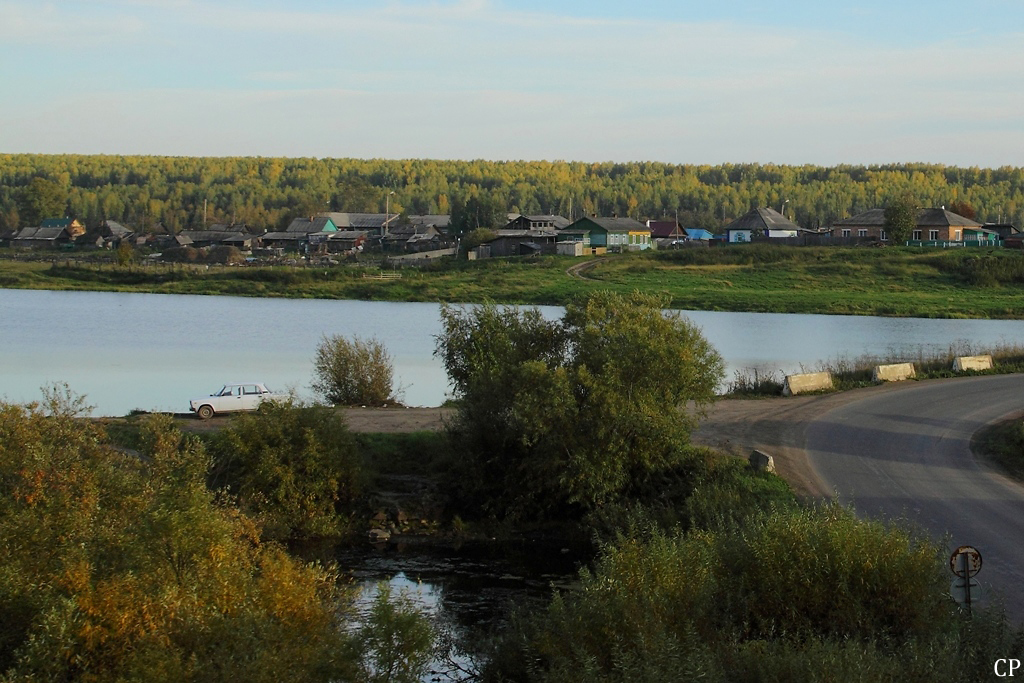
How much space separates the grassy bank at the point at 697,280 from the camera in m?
76.2

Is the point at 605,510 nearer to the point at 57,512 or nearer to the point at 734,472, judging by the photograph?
the point at 734,472

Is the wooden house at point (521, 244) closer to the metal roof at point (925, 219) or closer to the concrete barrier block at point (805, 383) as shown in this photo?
the metal roof at point (925, 219)

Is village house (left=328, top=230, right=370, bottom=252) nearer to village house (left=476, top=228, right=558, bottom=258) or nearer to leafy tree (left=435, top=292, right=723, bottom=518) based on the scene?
village house (left=476, top=228, right=558, bottom=258)

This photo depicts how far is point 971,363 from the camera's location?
123 ft

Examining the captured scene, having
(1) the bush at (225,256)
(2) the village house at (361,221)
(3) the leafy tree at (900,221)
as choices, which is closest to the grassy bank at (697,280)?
(3) the leafy tree at (900,221)

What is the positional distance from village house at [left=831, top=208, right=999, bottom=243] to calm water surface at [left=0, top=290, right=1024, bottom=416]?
3547cm

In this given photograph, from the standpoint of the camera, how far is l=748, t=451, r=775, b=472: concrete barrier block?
2375 centimetres

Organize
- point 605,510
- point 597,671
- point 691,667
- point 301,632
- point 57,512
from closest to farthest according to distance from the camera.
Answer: point 691,667
point 597,671
point 301,632
point 57,512
point 605,510

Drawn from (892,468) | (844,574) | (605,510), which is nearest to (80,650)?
(844,574)

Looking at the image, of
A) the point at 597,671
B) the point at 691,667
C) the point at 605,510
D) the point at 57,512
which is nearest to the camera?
the point at 691,667

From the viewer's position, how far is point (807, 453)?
84.1 feet

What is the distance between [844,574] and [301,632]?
20.3ft

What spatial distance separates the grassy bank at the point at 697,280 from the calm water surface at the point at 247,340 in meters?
4.03

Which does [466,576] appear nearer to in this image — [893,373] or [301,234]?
[893,373]
